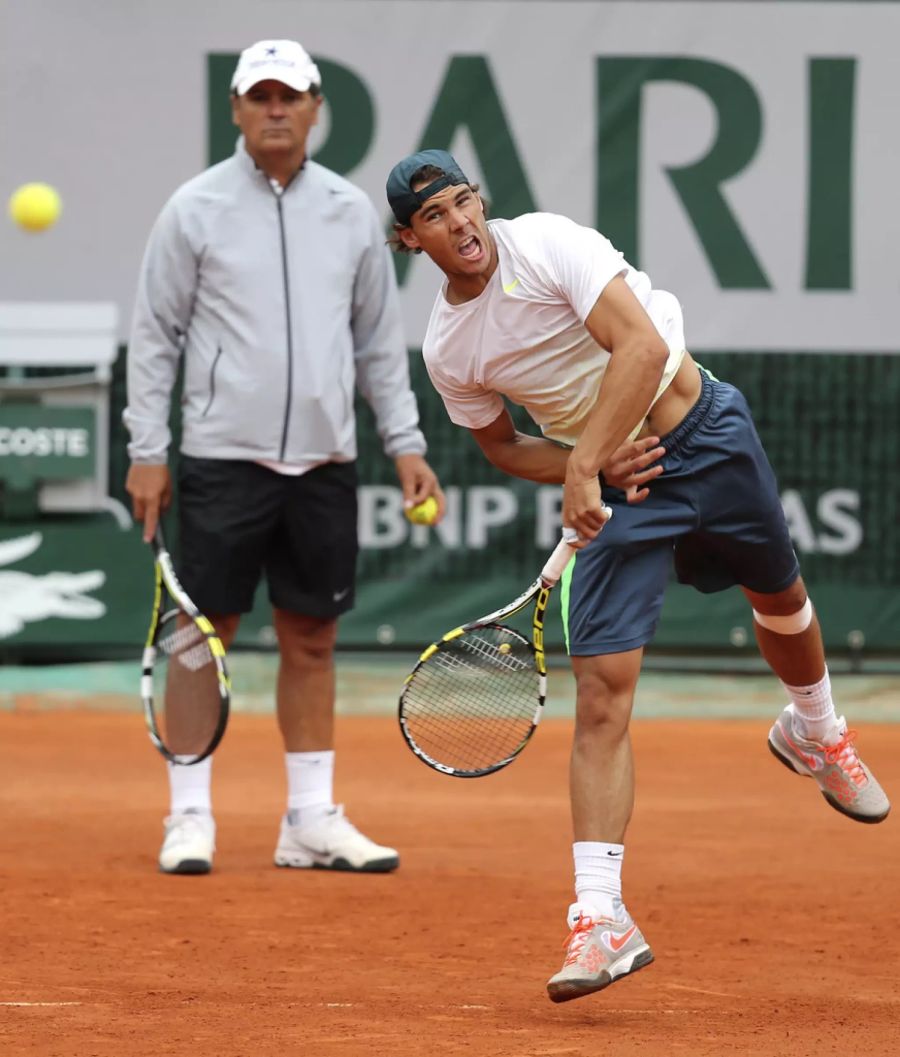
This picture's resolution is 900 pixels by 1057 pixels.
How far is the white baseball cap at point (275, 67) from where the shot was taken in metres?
5.00

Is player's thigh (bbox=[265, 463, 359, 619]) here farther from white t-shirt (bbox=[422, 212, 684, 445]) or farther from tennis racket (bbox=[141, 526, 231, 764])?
white t-shirt (bbox=[422, 212, 684, 445])

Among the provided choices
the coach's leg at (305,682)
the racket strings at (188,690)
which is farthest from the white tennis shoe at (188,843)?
the coach's leg at (305,682)

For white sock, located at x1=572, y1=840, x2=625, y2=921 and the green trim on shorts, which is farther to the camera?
the green trim on shorts

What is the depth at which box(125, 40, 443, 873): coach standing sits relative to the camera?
16.8ft

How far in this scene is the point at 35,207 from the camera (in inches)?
315

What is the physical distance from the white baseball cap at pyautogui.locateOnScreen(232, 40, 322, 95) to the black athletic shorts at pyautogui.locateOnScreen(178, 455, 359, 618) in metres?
0.95

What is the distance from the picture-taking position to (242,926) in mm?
4449

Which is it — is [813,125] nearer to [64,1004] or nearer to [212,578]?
[212,578]

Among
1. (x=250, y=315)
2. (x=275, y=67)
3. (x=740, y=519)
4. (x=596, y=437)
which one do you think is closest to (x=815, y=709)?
(x=740, y=519)

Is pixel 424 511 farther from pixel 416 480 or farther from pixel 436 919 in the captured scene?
pixel 436 919

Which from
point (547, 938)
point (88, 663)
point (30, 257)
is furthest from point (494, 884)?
point (30, 257)

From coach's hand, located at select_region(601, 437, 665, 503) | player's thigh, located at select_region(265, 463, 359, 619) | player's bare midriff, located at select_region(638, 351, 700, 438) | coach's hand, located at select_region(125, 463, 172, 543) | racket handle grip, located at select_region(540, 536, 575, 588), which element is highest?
player's bare midriff, located at select_region(638, 351, 700, 438)

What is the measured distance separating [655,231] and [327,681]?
11.3 feet

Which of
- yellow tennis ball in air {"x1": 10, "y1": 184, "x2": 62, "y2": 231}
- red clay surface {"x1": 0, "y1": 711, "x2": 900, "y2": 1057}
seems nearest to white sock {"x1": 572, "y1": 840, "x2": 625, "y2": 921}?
red clay surface {"x1": 0, "y1": 711, "x2": 900, "y2": 1057}
